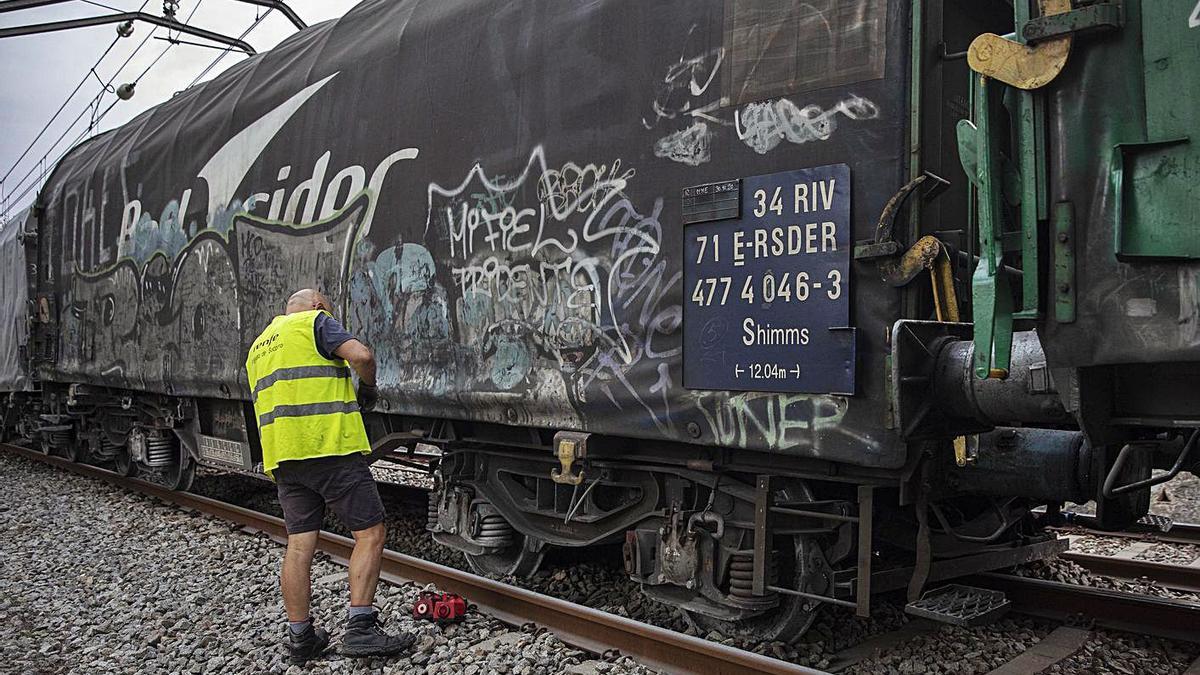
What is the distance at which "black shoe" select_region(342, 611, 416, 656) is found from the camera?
4332 millimetres

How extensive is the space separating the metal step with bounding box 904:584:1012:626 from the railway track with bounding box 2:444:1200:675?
30 centimetres

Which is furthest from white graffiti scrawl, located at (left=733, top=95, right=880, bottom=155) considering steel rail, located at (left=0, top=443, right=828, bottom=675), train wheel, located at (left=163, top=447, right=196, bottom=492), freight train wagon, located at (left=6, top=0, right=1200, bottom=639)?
train wheel, located at (left=163, top=447, right=196, bottom=492)

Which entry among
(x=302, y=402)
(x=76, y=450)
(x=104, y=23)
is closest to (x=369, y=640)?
(x=302, y=402)

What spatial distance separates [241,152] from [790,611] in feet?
19.6

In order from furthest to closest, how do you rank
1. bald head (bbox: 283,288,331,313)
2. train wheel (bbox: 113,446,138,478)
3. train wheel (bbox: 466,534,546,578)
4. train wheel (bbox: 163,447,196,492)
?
train wheel (bbox: 113,446,138,478), train wheel (bbox: 163,447,196,492), train wheel (bbox: 466,534,546,578), bald head (bbox: 283,288,331,313)

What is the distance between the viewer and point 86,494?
9.90 m

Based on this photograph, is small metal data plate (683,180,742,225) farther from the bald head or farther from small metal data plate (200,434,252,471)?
small metal data plate (200,434,252,471)

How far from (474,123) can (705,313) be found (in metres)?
2.16

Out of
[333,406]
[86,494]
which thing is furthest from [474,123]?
[86,494]

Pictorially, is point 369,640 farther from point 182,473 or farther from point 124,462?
point 124,462

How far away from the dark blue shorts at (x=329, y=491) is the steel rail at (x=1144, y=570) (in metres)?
4.10

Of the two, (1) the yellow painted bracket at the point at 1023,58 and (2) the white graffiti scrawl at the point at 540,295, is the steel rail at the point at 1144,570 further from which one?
(1) the yellow painted bracket at the point at 1023,58

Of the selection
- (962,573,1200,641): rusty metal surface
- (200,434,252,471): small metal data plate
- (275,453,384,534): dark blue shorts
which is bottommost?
(962,573,1200,641): rusty metal surface

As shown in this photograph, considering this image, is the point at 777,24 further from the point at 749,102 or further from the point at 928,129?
the point at 928,129
